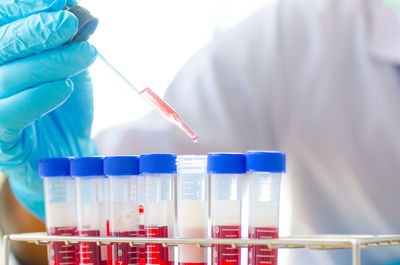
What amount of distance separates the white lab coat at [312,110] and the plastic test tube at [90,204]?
1.95ft

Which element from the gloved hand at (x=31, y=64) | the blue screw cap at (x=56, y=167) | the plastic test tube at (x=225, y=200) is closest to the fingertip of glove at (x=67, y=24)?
the gloved hand at (x=31, y=64)

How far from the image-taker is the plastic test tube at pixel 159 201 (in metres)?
0.95

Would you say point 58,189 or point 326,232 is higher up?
point 58,189

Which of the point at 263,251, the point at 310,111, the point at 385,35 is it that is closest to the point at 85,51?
the point at 263,251

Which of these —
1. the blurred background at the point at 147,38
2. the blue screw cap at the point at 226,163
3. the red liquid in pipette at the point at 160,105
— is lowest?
the blue screw cap at the point at 226,163

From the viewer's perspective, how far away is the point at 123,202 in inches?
39.8

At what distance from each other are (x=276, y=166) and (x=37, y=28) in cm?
59

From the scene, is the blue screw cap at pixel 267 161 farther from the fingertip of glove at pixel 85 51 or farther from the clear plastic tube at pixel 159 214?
the fingertip of glove at pixel 85 51

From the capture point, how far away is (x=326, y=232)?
1.46 meters

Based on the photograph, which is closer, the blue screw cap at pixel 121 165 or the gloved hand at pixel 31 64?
the blue screw cap at pixel 121 165

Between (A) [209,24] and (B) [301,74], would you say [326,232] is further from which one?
(A) [209,24]

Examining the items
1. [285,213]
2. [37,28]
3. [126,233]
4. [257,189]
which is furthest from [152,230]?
[285,213]

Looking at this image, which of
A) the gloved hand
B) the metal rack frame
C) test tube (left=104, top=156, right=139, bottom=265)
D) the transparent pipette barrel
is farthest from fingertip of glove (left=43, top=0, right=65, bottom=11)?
the metal rack frame

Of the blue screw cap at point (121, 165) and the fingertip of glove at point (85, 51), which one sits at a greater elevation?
the fingertip of glove at point (85, 51)
